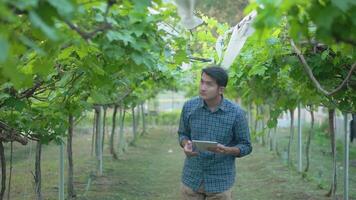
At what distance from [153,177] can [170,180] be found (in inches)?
24.2

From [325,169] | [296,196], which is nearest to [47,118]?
[296,196]

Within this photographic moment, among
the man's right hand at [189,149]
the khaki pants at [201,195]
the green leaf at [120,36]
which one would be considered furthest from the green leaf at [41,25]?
the khaki pants at [201,195]

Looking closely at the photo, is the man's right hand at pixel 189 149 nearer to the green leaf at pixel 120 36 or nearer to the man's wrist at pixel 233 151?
the man's wrist at pixel 233 151

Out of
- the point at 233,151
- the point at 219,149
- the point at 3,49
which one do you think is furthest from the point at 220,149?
the point at 3,49

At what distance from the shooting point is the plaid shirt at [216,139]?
552 centimetres

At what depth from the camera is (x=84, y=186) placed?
11875 millimetres

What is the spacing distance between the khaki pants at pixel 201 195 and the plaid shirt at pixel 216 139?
4 cm

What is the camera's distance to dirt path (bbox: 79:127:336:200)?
11.1m

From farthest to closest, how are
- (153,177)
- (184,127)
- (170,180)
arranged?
(153,177)
(170,180)
(184,127)

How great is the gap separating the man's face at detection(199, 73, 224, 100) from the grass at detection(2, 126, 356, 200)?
481 cm

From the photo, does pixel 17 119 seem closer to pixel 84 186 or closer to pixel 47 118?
pixel 47 118

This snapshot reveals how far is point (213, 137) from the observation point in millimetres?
5539

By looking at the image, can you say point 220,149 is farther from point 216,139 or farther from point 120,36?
point 120,36

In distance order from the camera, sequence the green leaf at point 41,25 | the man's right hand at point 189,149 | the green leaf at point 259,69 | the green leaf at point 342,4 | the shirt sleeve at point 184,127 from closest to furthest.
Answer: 1. the green leaf at point 41,25
2. the green leaf at point 342,4
3. the man's right hand at point 189,149
4. the shirt sleeve at point 184,127
5. the green leaf at point 259,69
